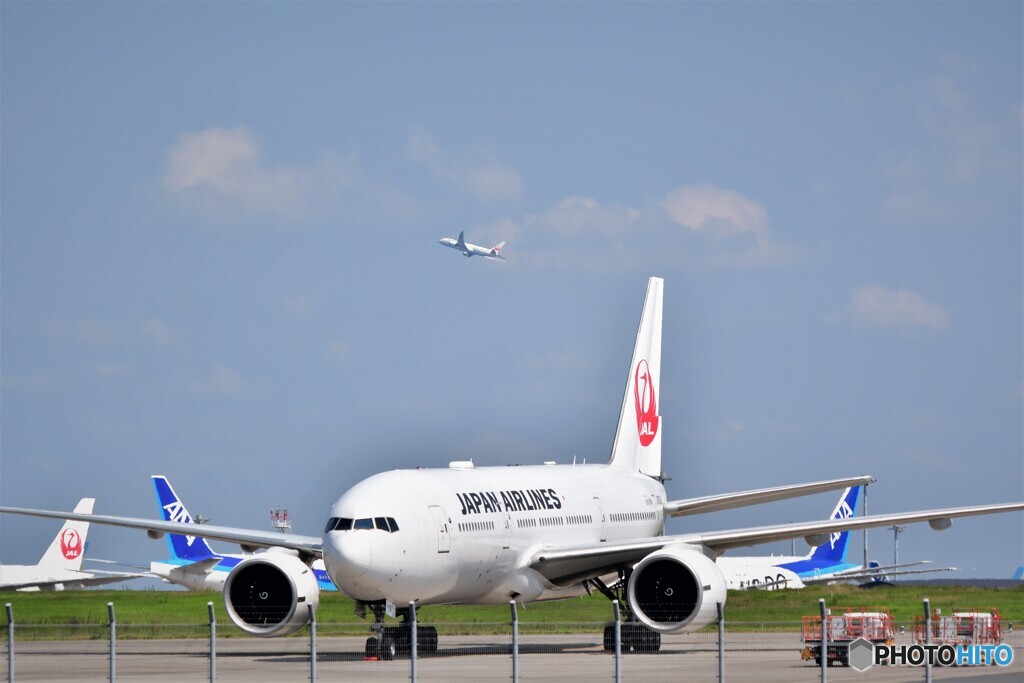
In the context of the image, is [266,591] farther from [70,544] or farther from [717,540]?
[70,544]

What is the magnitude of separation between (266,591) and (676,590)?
8349mm

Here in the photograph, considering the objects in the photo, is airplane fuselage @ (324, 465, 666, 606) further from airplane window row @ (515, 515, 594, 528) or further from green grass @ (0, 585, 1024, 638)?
green grass @ (0, 585, 1024, 638)

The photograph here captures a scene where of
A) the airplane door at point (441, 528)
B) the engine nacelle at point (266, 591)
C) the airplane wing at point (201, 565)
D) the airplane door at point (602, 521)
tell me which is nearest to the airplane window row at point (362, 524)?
the airplane door at point (441, 528)

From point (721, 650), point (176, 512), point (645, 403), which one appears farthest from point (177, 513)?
point (721, 650)

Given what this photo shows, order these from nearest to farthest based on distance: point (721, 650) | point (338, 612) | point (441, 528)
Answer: point (721, 650) → point (441, 528) → point (338, 612)

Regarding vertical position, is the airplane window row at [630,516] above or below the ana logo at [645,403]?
below

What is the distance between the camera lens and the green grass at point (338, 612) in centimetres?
4319

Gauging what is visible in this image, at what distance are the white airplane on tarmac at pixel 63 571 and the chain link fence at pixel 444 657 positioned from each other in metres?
20.8

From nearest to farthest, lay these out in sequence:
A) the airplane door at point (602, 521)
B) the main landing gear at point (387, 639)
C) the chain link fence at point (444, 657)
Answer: the chain link fence at point (444, 657) → the main landing gear at point (387, 639) → the airplane door at point (602, 521)

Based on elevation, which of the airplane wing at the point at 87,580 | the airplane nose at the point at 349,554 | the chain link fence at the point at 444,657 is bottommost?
the chain link fence at the point at 444,657

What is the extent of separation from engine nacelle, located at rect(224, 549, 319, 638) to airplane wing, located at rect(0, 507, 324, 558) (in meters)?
1.06

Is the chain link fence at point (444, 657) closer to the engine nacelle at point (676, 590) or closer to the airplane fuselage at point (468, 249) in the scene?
the engine nacelle at point (676, 590)

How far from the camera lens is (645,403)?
153 ft

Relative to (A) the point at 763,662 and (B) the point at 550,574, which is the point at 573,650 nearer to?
(B) the point at 550,574
